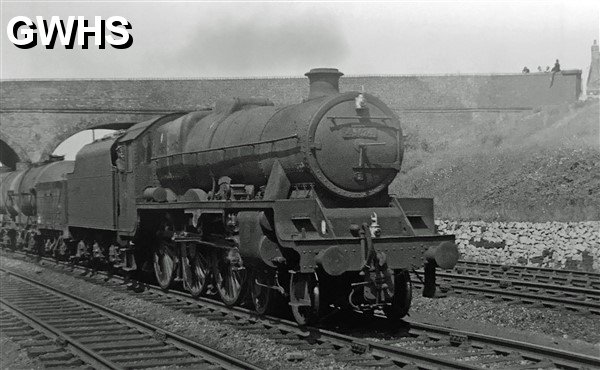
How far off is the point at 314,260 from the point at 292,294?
67 cm

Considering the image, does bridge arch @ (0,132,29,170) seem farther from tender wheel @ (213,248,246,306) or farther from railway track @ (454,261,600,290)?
tender wheel @ (213,248,246,306)

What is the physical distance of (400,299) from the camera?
32.7 feet

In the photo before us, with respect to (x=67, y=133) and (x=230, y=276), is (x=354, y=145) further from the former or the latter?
(x=67, y=133)

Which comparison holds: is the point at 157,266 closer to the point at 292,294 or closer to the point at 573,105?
the point at 292,294

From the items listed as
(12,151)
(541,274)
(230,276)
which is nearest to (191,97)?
(12,151)

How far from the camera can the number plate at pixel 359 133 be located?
9.82 m

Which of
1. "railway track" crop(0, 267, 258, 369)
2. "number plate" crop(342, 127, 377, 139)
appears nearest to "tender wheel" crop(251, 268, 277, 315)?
"railway track" crop(0, 267, 258, 369)

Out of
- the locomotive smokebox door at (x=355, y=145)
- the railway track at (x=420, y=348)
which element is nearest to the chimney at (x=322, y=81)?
the locomotive smokebox door at (x=355, y=145)

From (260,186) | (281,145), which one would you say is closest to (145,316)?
(260,186)

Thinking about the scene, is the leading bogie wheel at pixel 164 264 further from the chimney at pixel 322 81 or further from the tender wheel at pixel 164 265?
the chimney at pixel 322 81

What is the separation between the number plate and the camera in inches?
387

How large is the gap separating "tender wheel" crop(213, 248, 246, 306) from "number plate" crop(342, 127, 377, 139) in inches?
91.9

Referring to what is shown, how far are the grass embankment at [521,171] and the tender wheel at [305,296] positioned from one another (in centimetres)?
1139

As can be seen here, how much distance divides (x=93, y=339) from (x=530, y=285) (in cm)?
764
